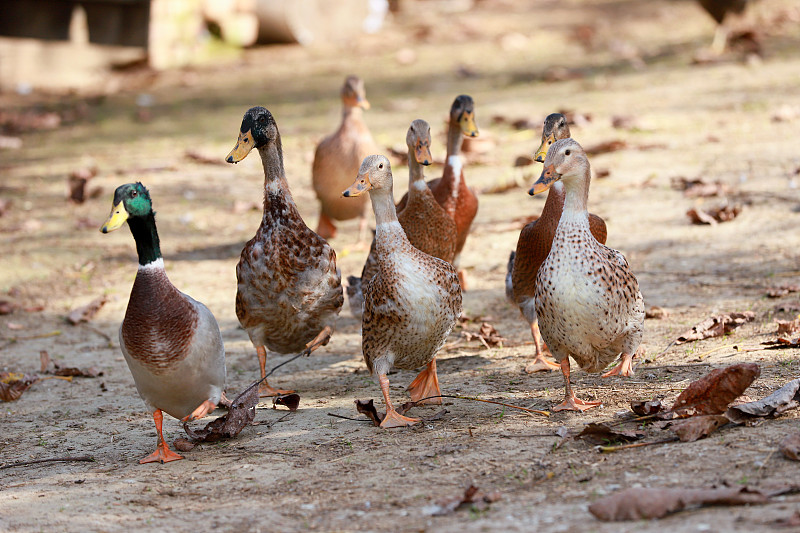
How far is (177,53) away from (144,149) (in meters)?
3.84

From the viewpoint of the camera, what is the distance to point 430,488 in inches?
141

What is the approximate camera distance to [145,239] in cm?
456

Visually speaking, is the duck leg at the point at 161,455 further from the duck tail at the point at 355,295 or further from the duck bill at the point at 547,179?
the duck bill at the point at 547,179

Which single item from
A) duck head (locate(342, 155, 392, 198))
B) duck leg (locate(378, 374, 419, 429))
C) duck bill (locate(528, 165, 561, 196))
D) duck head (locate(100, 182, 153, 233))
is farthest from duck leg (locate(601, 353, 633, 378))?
duck head (locate(100, 182, 153, 233))

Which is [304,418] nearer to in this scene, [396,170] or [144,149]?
[396,170]

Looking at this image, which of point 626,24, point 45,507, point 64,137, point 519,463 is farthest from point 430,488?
point 626,24

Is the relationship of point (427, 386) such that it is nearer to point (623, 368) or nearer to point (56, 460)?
point (623, 368)

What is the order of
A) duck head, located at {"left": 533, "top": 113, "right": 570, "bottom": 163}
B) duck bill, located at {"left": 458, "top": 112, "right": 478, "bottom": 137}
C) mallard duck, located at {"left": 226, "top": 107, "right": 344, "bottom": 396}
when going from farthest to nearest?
duck bill, located at {"left": 458, "top": 112, "right": 478, "bottom": 137}
duck head, located at {"left": 533, "top": 113, "right": 570, "bottom": 163}
mallard duck, located at {"left": 226, "top": 107, "right": 344, "bottom": 396}

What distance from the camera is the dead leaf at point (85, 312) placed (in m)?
6.52

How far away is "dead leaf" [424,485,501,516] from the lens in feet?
11.0

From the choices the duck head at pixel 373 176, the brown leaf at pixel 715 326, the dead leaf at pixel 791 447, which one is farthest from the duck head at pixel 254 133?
the dead leaf at pixel 791 447

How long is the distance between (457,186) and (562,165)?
188 centimetres

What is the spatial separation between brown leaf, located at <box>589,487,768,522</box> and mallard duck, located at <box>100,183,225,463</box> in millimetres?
2106

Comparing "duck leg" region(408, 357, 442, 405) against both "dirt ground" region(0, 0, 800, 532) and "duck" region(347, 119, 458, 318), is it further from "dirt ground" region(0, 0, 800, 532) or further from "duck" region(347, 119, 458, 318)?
"duck" region(347, 119, 458, 318)
